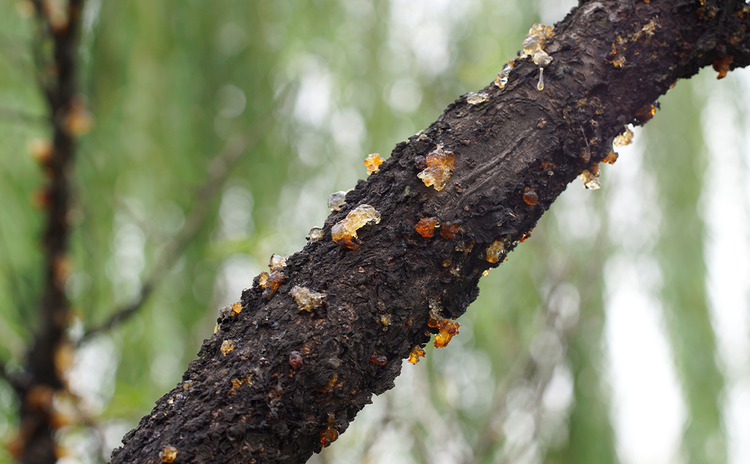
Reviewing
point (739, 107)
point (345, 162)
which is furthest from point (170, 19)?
point (739, 107)

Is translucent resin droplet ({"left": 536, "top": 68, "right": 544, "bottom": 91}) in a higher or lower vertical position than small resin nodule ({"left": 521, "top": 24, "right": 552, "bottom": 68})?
lower

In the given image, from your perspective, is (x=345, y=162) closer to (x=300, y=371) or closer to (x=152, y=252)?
(x=152, y=252)

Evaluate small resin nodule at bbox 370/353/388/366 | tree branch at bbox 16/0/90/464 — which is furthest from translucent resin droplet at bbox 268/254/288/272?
tree branch at bbox 16/0/90/464

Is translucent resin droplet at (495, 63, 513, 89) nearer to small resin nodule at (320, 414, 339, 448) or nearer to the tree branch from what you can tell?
→ small resin nodule at (320, 414, 339, 448)

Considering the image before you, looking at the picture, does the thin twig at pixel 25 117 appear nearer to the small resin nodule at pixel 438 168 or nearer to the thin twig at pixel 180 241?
the thin twig at pixel 180 241

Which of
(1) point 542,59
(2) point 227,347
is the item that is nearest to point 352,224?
(2) point 227,347

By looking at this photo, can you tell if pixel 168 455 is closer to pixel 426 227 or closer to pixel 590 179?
pixel 426 227
